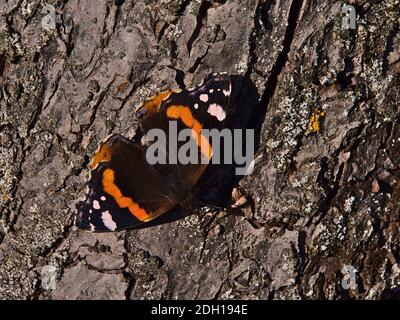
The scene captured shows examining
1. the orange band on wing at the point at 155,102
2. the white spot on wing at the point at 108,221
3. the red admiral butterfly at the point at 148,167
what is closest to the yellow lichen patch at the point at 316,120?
the red admiral butterfly at the point at 148,167

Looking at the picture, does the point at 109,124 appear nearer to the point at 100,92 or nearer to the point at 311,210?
the point at 100,92

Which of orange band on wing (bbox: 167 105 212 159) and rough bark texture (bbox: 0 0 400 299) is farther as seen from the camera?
orange band on wing (bbox: 167 105 212 159)

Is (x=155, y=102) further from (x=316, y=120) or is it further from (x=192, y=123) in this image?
(x=316, y=120)

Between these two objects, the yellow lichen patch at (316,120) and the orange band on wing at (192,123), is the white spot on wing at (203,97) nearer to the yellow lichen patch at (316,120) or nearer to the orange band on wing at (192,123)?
the orange band on wing at (192,123)

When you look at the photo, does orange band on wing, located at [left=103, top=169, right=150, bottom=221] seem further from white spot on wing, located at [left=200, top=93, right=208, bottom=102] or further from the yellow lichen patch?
the yellow lichen patch

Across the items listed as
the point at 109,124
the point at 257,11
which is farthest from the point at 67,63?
the point at 257,11

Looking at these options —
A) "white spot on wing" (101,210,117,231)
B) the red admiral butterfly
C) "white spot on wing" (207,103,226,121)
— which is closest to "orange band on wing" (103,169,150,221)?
the red admiral butterfly

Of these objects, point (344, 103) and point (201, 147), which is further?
point (201, 147)
